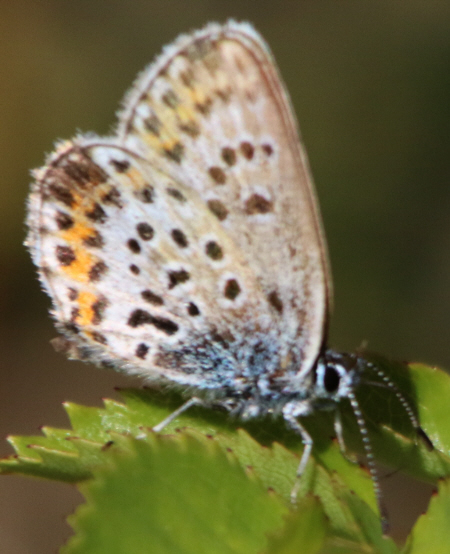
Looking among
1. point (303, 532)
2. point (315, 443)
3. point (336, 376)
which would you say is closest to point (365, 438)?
point (315, 443)

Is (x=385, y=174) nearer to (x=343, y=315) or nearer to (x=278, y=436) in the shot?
(x=343, y=315)

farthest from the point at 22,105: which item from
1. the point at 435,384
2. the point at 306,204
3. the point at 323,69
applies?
the point at 435,384

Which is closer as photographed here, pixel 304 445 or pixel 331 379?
pixel 304 445

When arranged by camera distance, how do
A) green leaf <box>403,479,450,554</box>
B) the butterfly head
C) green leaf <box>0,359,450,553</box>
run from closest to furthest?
green leaf <box>403,479,450,554</box> < green leaf <box>0,359,450,553</box> < the butterfly head

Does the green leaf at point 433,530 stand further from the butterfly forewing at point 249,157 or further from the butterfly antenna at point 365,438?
the butterfly forewing at point 249,157

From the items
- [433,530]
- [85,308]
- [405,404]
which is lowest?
[433,530]

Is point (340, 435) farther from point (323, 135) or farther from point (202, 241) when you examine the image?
point (323, 135)

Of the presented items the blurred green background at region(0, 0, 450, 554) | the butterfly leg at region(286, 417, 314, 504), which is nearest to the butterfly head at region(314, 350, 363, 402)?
the butterfly leg at region(286, 417, 314, 504)

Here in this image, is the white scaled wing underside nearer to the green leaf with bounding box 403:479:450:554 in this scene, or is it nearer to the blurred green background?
the green leaf with bounding box 403:479:450:554
